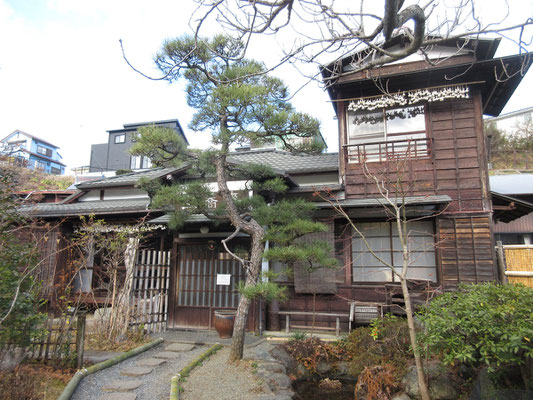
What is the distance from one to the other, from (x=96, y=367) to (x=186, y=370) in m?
1.37

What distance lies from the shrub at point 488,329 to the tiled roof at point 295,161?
208 inches

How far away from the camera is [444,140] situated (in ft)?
27.0

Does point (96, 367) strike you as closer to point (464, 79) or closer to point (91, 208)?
point (91, 208)

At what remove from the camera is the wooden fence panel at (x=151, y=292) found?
7.58 meters

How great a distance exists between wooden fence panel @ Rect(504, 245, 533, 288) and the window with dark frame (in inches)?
56.5

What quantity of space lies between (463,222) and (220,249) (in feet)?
19.2

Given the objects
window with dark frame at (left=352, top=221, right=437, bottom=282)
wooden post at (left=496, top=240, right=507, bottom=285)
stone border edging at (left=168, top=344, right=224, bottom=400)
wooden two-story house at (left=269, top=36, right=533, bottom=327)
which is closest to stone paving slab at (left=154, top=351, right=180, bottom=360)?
stone border edging at (left=168, top=344, right=224, bottom=400)

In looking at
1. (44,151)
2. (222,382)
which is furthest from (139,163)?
(222,382)

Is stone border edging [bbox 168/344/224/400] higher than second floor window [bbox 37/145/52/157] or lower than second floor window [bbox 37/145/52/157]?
lower

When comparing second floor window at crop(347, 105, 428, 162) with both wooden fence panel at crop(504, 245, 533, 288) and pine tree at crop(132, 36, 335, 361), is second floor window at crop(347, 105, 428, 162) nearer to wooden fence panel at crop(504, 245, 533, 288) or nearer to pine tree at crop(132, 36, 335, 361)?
pine tree at crop(132, 36, 335, 361)

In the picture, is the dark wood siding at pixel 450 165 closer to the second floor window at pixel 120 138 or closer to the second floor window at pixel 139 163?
the second floor window at pixel 139 163

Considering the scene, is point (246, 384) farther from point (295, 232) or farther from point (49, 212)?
point (49, 212)

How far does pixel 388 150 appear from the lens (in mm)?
8602

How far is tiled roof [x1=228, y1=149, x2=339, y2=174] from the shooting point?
9357mm
